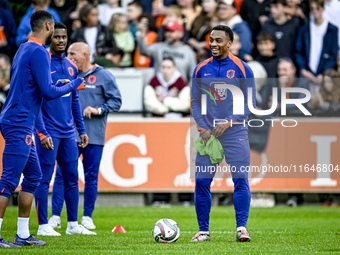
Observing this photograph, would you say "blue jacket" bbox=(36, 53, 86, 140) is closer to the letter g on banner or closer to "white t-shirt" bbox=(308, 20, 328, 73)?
the letter g on banner

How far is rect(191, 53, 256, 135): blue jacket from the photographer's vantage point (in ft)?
26.3

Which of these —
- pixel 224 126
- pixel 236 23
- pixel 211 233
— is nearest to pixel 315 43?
pixel 236 23

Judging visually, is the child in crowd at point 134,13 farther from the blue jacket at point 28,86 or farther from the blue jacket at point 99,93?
the blue jacket at point 28,86

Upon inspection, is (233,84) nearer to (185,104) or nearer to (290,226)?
(290,226)

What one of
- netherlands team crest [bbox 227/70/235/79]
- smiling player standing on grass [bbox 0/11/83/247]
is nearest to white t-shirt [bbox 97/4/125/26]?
netherlands team crest [bbox 227/70/235/79]

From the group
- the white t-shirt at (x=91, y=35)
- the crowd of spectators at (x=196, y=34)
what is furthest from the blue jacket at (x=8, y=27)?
the white t-shirt at (x=91, y=35)

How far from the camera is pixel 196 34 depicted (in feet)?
52.5

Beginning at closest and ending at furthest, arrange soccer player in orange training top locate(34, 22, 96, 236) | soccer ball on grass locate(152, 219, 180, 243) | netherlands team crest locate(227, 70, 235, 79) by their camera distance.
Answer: soccer ball on grass locate(152, 219, 180, 243) < netherlands team crest locate(227, 70, 235, 79) < soccer player in orange training top locate(34, 22, 96, 236)

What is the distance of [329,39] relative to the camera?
15.5m

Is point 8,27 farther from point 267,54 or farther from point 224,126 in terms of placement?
point 224,126

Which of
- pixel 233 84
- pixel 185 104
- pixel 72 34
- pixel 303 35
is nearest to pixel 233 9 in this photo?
pixel 303 35

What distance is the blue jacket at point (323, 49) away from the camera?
611 inches

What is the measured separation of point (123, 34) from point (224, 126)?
347 inches

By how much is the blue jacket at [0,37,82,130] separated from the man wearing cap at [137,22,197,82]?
819cm
